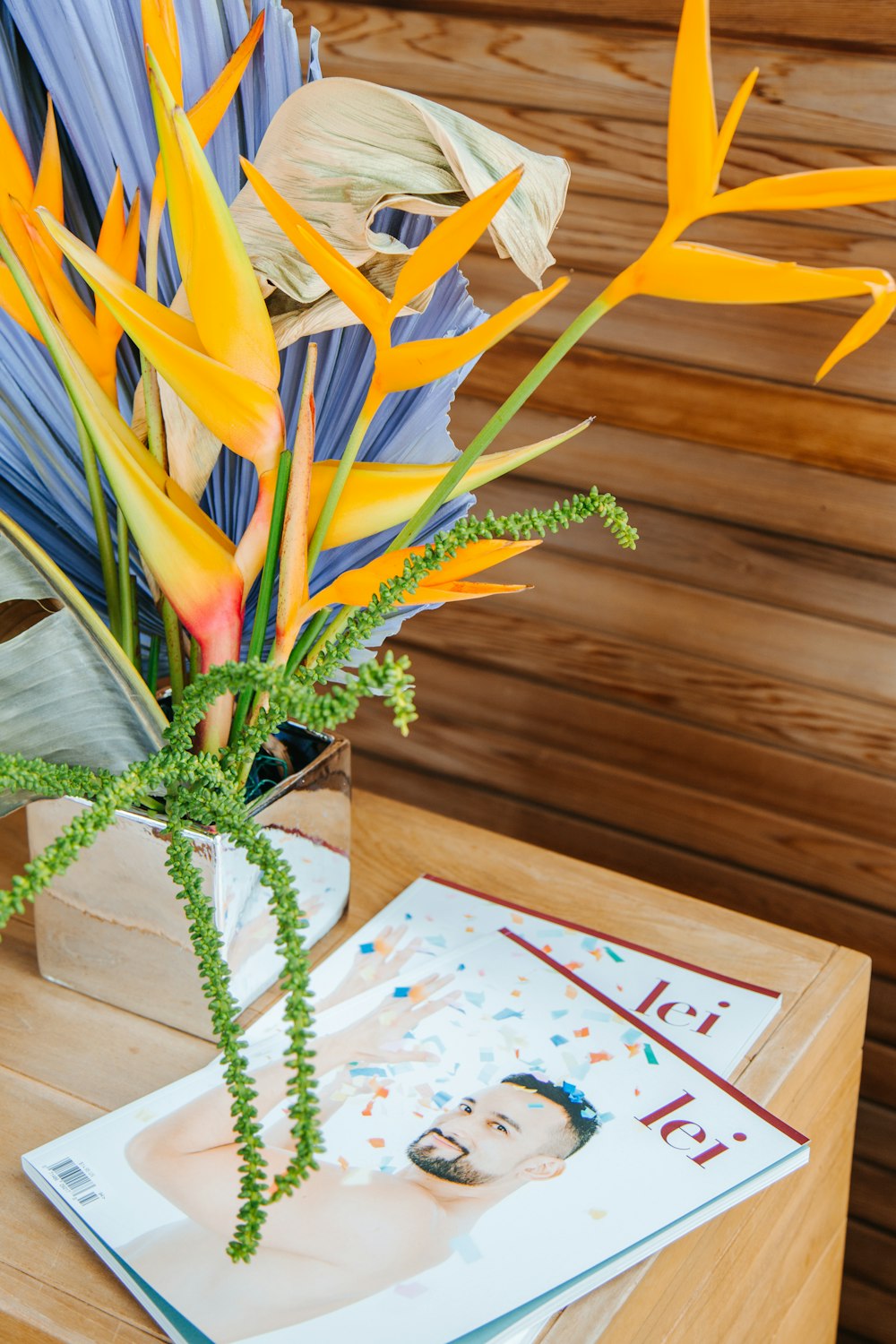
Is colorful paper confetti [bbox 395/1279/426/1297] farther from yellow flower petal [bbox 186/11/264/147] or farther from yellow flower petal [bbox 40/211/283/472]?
yellow flower petal [bbox 186/11/264/147]

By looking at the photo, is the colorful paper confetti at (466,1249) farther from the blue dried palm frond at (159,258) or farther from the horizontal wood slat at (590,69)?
the horizontal wood slat at (590,69)

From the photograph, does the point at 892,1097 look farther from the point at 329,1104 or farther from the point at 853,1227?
the point at 329,1104

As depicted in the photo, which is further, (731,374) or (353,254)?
(731,374)

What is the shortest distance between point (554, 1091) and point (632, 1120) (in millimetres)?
42

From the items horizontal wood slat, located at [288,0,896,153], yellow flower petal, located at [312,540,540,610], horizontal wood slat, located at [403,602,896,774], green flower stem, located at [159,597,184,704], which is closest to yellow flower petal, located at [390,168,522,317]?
yellow flower petal, located at [312,540,540,610]

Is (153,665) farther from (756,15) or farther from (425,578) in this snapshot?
(756,15)

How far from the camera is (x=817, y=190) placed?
41cm

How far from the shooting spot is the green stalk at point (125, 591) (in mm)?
605

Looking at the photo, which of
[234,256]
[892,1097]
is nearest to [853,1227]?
[892,1097]

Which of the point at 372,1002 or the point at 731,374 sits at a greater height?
the point at 731,374

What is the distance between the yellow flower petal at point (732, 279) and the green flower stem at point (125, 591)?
29 cm

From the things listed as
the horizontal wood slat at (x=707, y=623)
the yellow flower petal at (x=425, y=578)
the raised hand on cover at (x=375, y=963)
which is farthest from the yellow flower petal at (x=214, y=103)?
the horizontal wood slat at (x=707, y=623)

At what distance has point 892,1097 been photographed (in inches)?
41.1

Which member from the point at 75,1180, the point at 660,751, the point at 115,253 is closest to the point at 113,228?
the point at 115,253
